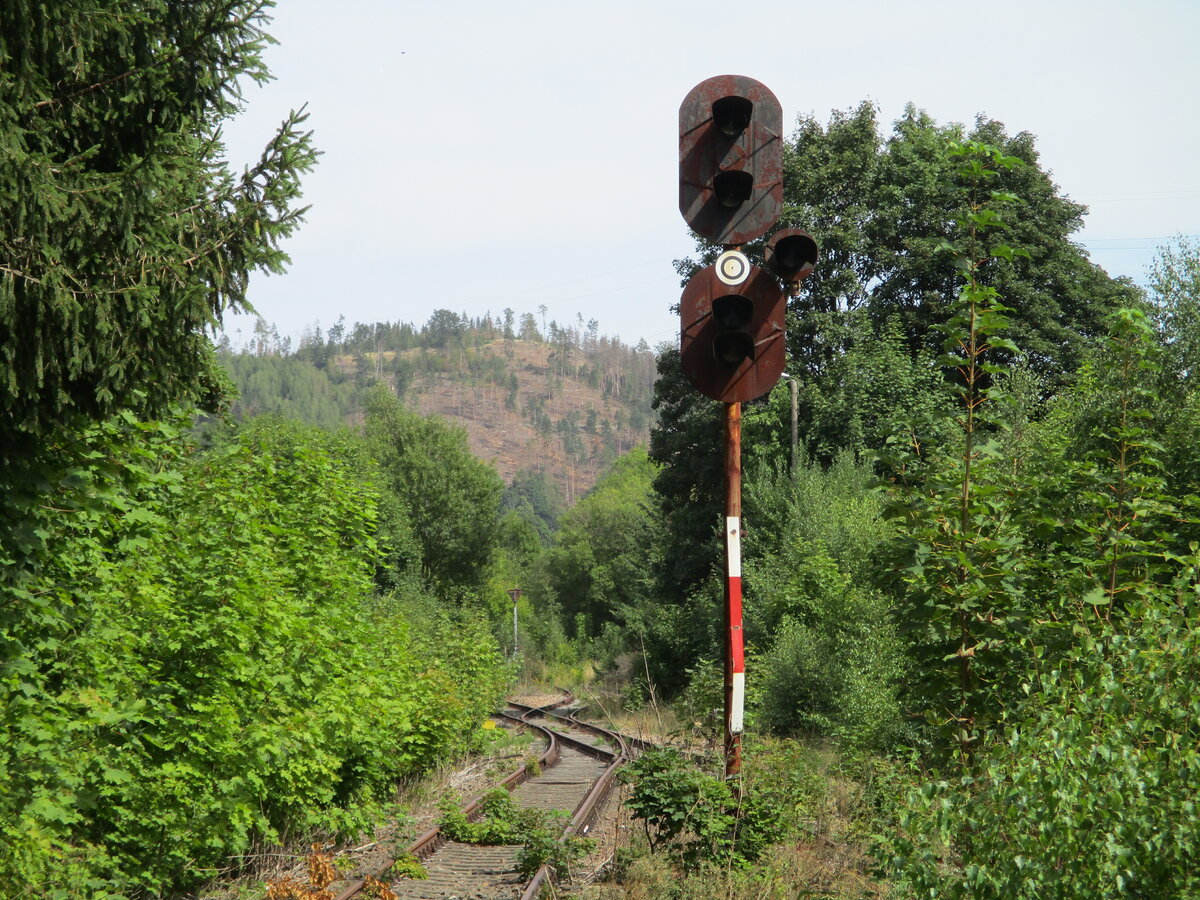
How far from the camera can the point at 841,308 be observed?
36.3 meters

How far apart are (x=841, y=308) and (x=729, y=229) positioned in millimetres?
30353

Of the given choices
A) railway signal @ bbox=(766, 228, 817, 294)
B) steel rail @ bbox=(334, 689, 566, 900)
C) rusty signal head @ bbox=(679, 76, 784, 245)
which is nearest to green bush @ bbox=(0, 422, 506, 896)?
steel rail @ bbox=(334, 689, 566, 900)

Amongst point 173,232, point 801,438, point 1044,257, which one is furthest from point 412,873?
point 1044,257

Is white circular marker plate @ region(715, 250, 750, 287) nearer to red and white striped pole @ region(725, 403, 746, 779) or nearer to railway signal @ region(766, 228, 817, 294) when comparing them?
railway signal @ region(766, 228, 817, 294)

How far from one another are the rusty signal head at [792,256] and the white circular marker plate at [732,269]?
18 cm

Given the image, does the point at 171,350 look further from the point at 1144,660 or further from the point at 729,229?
the point at 1144,660

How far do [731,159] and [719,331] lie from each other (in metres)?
1.17

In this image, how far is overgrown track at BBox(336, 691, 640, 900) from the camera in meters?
8.96

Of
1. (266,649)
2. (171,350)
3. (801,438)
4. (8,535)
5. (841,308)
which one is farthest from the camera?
(841,308)

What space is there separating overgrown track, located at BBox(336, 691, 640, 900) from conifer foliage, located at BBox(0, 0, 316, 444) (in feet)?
15.6

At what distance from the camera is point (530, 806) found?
14.4 metres

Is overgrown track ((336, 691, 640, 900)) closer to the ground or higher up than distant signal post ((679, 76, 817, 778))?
closer to the ground

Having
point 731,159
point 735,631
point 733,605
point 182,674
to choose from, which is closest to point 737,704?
point 735,631

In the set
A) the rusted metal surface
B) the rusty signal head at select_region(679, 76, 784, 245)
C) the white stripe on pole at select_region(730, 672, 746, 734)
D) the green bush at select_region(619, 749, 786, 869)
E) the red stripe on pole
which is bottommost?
the green bush at select_region(619, 749, 786, 869)
